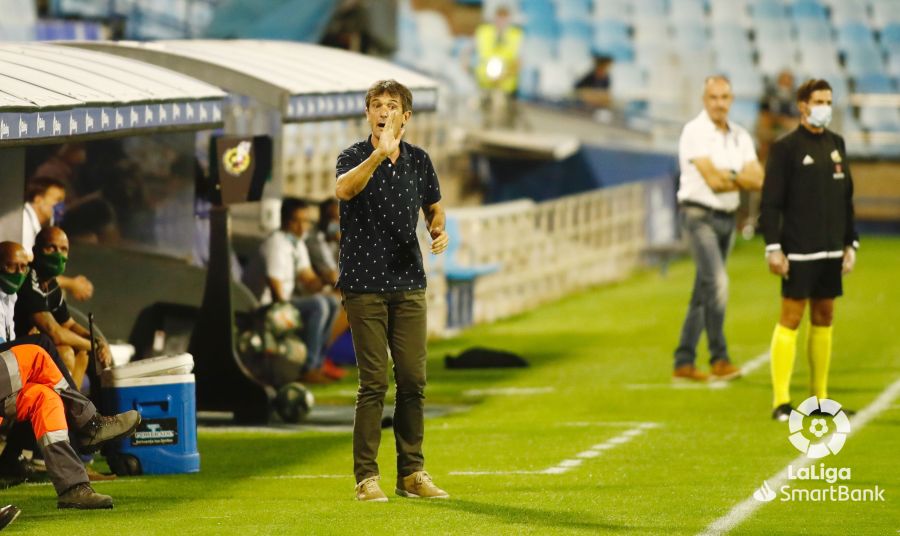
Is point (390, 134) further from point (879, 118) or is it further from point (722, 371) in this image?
point (879, 118)

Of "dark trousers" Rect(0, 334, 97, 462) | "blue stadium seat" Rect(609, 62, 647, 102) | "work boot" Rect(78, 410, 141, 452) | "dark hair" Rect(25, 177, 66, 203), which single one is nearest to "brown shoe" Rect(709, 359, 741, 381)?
"dark hair" Rect(25, 177, 66, 203)

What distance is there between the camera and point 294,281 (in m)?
15.5

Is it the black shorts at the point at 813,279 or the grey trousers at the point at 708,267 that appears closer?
the black shorts at the point at 813,279

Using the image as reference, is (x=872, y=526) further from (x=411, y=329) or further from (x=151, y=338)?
(x=151, y=338)

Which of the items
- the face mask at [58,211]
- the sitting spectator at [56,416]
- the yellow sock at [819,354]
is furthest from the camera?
the face mask at [58,211]

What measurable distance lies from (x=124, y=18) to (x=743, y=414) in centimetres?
1509

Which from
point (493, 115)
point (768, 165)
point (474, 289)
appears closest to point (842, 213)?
point (768, 165)

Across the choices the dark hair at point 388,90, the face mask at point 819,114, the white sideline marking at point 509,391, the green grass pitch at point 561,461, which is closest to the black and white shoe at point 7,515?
the green grass pitch at point 561,461

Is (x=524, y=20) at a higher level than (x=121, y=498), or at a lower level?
higher

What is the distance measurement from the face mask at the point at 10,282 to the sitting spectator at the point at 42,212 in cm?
192

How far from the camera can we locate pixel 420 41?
36.0 meters

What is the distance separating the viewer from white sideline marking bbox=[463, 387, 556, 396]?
14.2 meters

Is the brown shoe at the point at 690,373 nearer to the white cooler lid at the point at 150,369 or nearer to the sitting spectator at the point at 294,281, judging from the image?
the sitting spectator at the point at 294,281

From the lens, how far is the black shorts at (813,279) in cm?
1180
